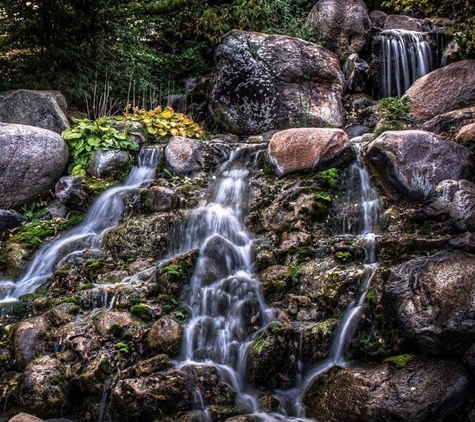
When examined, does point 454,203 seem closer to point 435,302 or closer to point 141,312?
point 435,302

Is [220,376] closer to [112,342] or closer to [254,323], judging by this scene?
[254,323]

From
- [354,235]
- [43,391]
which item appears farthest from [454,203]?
[43,391]

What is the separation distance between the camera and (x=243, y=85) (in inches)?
423

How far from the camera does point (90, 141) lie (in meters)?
8.66

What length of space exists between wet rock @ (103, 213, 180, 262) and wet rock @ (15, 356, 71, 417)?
6.83 ft

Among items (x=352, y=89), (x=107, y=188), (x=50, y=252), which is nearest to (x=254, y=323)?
(x=50, y=252)

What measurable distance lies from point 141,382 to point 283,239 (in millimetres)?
2694

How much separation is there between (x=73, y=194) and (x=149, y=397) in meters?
4.24

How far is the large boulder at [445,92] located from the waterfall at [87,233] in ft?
15.3

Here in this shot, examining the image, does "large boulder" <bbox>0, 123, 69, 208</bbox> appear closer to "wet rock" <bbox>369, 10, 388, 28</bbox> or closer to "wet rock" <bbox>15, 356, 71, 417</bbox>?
"wet rock" <bbox>15, 356, 71, 417</bbox>

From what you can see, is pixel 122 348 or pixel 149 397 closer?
pixel 149 397

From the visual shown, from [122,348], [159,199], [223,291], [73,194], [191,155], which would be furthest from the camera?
[191,155]

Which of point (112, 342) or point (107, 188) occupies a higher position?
point (107, 188)

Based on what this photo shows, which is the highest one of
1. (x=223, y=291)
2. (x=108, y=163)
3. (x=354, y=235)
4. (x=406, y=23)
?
(x=406, y=23)
